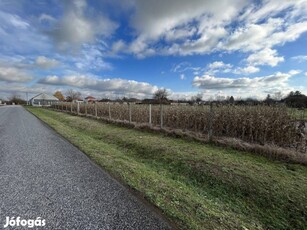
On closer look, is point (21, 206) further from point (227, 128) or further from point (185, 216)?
point (227, 128)

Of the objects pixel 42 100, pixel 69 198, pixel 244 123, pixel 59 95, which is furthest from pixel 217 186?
pixel 59 95

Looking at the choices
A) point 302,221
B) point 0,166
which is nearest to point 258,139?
point 302,221

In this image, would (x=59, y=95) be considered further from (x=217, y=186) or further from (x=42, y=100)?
(x=217, y=186)

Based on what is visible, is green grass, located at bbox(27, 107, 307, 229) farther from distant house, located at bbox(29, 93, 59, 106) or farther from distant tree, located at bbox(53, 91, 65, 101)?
distant tree, located at bbox(53, 91, 65, 101)

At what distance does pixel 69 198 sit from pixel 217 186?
282 cm

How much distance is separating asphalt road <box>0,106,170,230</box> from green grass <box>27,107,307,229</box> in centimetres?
39

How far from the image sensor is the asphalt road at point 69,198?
2498mm

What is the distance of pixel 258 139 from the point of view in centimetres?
723

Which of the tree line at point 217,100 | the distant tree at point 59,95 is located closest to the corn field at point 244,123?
the tree line at point 217,100

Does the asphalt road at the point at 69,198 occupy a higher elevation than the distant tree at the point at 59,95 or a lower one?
lower

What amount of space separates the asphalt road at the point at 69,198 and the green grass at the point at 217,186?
39 cm

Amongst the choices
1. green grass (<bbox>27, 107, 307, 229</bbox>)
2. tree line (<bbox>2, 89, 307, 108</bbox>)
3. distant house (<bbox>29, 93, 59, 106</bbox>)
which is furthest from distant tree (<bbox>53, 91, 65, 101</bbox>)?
green grass (<bbox>27, 107, 307, 229</bbox>)

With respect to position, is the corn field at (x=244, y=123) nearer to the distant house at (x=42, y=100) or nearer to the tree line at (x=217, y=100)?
the tree line at (x=217, y=100)

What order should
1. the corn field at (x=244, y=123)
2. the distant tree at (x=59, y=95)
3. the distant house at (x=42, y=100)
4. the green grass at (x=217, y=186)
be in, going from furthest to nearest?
the distant tree at (x=59, y=95), the distant house at (x=42, y=100), the corn field at (x=244, y=123), the green grass at (x=217, y=186)
